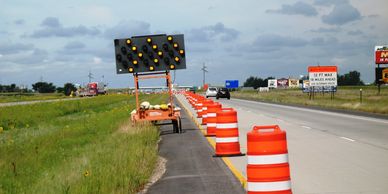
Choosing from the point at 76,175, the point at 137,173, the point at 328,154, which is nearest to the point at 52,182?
the point at 76,175

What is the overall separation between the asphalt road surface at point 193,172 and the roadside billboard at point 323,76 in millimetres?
43571

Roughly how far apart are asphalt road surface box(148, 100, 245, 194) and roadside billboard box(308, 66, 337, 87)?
43.6 metres

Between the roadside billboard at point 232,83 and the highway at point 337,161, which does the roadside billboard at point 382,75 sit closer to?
the highway at point 337,161

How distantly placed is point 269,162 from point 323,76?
55361 mm

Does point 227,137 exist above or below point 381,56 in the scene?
below

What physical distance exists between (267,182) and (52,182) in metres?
4.31

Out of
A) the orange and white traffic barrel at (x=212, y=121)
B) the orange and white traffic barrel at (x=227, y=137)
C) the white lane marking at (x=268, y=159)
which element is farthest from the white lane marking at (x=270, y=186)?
the orange and white traffic barrel at (x=212, y=121)

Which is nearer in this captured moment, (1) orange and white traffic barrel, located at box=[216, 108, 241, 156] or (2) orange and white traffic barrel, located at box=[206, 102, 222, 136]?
(1) orange and white traffic barrel, located at box=[216, 108, 241, 156]

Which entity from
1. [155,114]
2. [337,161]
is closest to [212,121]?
[155,114]

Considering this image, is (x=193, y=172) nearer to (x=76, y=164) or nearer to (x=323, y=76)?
(x=76, y=164)

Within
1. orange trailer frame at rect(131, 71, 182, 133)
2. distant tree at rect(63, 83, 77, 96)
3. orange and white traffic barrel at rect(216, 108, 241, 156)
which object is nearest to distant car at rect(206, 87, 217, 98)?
orange trailer frame at rect(131, 71, 182, 133)

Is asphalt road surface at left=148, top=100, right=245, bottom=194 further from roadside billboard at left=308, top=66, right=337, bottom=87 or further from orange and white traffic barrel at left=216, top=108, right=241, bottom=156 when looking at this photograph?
roadside billboard at left=308, top=66, right=337, bottom=87

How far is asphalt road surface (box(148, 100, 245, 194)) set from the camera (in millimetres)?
10758

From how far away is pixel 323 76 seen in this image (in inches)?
2452
